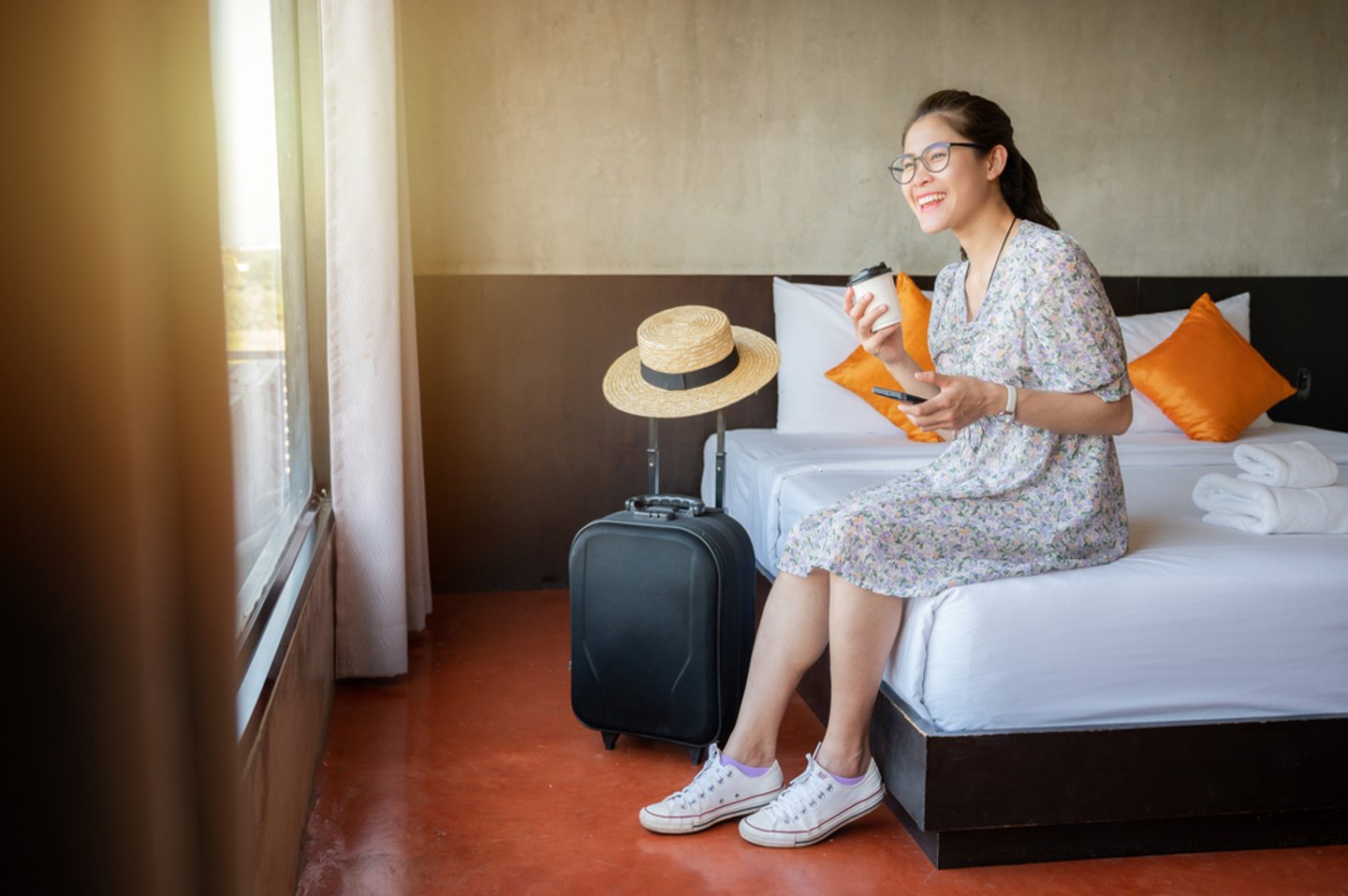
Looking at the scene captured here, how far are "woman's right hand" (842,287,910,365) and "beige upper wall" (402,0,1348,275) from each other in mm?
1885

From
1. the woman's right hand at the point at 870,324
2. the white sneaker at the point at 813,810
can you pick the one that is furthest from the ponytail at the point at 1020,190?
the white sneaker at the point at 813,810

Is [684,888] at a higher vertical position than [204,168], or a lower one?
lower

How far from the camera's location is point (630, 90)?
12.4 ft

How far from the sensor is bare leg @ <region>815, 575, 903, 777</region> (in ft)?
6.73

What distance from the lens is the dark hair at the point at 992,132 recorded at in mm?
2186

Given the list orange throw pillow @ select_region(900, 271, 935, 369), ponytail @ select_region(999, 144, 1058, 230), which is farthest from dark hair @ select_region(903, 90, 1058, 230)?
orange throw pillow @ select_region(900, 271, 935, 369)

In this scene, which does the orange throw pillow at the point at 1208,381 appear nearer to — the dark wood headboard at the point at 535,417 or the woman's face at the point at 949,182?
the dark wood headboard at the point at 535,417

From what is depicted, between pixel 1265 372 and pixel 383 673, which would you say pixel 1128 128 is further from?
pixel 383 673

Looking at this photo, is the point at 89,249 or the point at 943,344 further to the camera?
the point at 943,344

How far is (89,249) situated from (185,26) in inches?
2.8

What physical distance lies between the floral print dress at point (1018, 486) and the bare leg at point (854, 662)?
0.05 m

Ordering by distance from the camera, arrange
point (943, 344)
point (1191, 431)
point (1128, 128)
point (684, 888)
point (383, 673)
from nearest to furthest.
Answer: point (684, 888), point (943, 344), point (383, 673), point (1191, 431), point (1128, 128)

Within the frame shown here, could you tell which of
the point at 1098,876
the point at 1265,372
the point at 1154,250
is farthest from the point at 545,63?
the point at 1098,876

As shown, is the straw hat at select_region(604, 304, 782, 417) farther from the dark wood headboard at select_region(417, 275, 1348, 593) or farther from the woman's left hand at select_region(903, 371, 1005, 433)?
the dark wood headboard at select_region(417, 275, 1348, 593)
